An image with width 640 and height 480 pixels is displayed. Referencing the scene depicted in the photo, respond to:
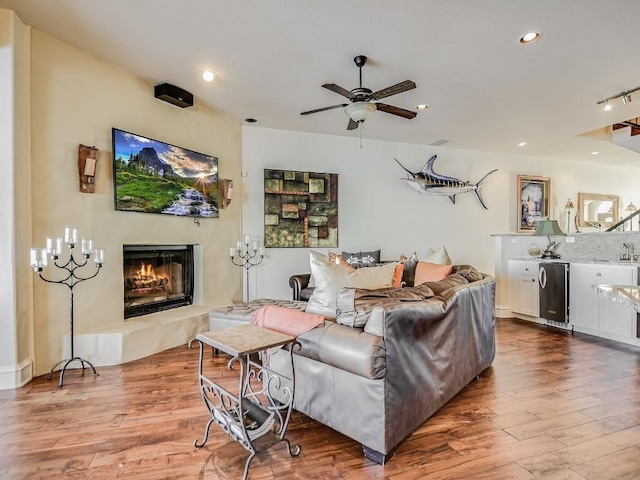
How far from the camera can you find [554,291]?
15.4 ft

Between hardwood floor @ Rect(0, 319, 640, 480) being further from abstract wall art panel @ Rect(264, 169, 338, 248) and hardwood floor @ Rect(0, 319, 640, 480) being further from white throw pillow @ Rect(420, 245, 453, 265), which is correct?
abstract wall art panel @ Rect(264, 169, 338, 248)

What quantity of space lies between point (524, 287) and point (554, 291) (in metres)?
0.53

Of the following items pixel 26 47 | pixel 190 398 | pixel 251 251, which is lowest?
pixel 190 398

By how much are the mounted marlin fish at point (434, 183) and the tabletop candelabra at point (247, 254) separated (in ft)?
9.04

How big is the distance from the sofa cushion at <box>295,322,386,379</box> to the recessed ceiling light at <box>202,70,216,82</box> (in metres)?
A: 2.79

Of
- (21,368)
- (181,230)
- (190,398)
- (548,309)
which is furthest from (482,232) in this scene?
(21,368)

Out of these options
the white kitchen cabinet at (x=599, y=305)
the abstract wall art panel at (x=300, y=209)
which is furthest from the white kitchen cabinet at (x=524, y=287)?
the abstract wall art panel at (x=300, y=209)

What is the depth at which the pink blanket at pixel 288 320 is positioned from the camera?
218cm

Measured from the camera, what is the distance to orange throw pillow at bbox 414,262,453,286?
3.79m

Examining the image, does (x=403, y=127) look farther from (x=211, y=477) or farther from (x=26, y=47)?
(x=211, y=477)

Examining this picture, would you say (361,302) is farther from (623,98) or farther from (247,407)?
(623,98)

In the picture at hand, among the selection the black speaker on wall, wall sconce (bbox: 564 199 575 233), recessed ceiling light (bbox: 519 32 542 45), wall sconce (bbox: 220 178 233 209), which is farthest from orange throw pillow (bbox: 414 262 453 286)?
wall sconce (bbox: 564 199 575 233)

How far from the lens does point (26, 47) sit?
2961mm

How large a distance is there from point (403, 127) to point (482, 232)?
268cm
